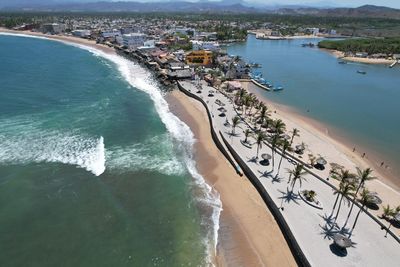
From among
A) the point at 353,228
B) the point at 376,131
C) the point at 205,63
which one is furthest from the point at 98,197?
the point at 205,63

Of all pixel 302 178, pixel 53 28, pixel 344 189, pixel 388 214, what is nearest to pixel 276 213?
pixel 344 189

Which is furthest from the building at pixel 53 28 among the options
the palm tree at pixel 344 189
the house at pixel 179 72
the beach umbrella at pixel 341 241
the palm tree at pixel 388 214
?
the beach umbrella at pixel 341 241

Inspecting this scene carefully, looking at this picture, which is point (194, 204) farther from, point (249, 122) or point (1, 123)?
point (1, 123)

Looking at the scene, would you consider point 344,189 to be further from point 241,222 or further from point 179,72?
point 179,72

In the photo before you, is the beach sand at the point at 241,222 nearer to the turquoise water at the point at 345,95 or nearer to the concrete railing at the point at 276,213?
the concrete railing at the point at 276,213

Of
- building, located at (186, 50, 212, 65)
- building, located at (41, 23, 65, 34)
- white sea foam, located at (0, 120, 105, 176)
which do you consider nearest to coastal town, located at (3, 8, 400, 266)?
building, located at (186, 50, 212, 65)
